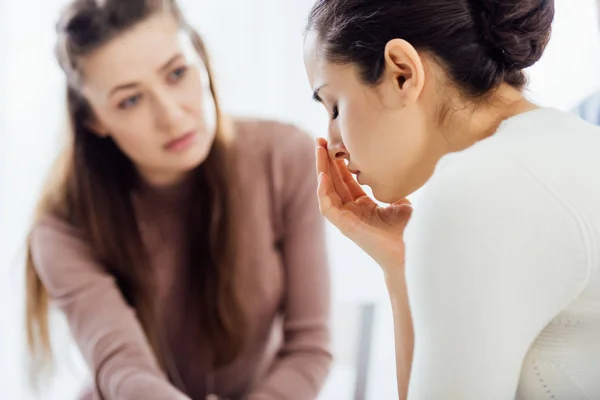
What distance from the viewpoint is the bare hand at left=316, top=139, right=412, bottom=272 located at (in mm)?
677

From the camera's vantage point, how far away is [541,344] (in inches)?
21.1

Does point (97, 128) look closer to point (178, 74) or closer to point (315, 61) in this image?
point (178, 74)

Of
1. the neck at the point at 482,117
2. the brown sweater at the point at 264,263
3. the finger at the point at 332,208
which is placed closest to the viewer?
the neck at the point at 482,117

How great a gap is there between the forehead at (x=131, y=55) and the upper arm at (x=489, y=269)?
485 mm

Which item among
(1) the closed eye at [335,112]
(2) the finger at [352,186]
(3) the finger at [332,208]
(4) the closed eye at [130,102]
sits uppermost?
(1) the closed eye at [335,112]

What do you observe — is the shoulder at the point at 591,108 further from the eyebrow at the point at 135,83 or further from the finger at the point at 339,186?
the eyebrow at the point at 135,83

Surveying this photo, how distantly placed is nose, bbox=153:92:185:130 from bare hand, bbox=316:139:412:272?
222 millimetres

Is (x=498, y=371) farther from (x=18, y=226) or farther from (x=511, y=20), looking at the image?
(x=18, y=226)

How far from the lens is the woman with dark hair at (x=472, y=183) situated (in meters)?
0.47

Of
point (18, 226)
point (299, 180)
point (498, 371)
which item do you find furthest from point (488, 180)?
point (18, 226)

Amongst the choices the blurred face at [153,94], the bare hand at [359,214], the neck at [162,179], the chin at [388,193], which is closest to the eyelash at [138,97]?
the blurred face at [153,94]

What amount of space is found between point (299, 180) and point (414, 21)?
445 mm

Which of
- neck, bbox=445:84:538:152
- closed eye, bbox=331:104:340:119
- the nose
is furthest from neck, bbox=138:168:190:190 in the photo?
neck, bbox=445:84:538:152

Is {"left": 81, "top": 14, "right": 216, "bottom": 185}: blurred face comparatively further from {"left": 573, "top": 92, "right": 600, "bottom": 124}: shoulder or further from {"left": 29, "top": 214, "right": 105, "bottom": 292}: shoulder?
{"left": 573, "top": 92, "right": 600, "bottom": 124}: shoulder
